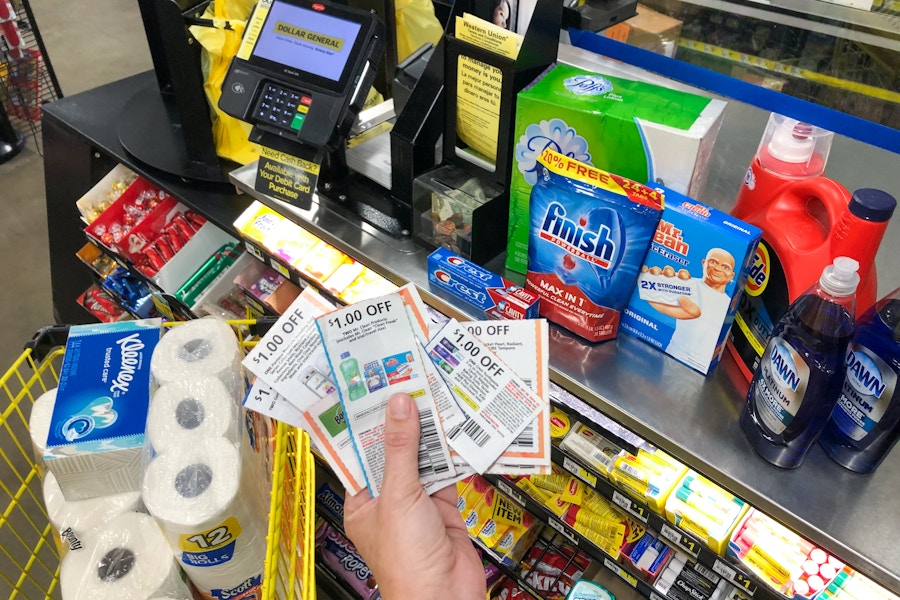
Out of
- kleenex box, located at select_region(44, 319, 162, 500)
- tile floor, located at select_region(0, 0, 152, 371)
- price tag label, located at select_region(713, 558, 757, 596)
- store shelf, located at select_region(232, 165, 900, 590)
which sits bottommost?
tile floor, located at select_region(0, 0, 152, 371)

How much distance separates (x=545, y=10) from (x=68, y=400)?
121 cm

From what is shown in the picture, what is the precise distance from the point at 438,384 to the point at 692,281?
1.50 feet

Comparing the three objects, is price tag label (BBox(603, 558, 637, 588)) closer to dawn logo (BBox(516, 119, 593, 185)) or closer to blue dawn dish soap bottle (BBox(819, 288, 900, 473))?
blue dawn dish soap bottle (BBox(819, 288, 900, 473))

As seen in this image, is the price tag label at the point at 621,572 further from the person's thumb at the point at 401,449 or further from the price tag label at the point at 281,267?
the price tag label at the point at 281,267

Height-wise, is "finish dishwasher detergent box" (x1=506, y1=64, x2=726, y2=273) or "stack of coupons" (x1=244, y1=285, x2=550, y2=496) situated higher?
"finish dishwasher detergent box" (x1=506, y1=64, x2=726, y2=273)

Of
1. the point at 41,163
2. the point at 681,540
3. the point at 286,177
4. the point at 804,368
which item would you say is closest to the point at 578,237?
the point at 804,368

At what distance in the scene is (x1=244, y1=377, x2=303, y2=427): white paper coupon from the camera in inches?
45.6

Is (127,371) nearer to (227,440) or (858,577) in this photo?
(227,440)

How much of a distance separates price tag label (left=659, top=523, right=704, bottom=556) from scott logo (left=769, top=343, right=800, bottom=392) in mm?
473

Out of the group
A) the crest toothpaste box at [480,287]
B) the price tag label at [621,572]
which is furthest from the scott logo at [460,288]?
the price tag label at [621,572]

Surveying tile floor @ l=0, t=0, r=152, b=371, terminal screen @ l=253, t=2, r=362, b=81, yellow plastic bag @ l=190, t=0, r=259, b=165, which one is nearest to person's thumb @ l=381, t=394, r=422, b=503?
terminal screen @ l=253, t=2, r=362, b=81

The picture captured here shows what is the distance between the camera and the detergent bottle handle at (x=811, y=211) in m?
1.06

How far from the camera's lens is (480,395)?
1.13 meters

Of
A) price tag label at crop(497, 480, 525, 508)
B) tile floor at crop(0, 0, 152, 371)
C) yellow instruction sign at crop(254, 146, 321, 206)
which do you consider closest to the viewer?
yellow instruction sign at crop(254, 146, 321, 206)
